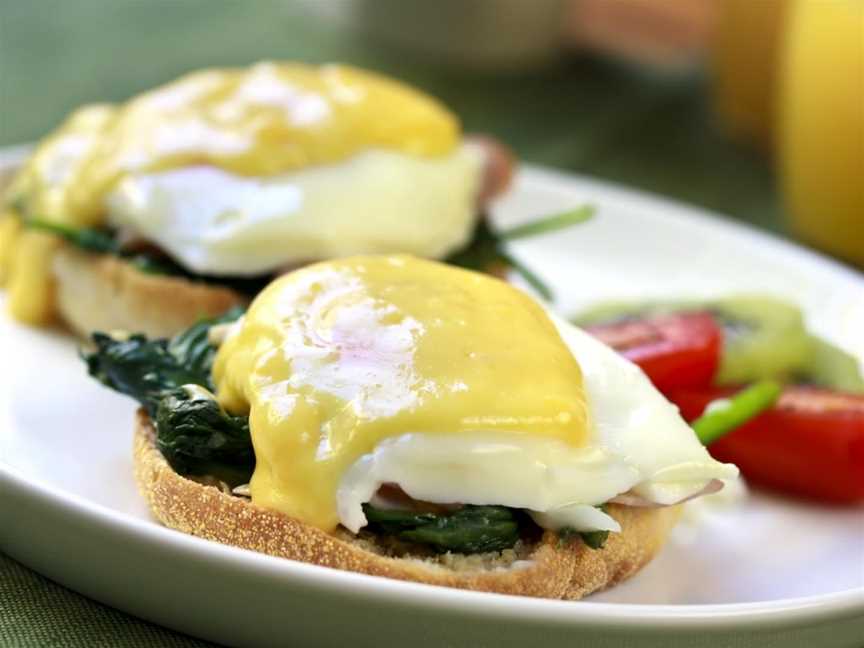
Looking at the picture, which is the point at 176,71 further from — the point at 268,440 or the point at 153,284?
the point at 268,440

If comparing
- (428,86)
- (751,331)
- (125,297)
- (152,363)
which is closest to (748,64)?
(428,86)

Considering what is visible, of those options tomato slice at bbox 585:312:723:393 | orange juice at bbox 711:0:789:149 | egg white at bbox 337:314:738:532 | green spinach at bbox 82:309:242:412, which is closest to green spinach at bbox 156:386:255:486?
green spinach at bbox 82:309:242:412

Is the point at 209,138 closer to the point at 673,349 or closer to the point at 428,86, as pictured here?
the point at 673,349

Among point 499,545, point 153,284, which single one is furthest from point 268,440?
point 153,284

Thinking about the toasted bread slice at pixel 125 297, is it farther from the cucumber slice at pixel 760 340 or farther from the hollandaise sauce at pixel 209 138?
the cucumber slice at pixel 760 340

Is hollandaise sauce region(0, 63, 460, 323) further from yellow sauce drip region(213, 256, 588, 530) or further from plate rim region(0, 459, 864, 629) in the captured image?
plate rim region(0, 459, 864, 629)
